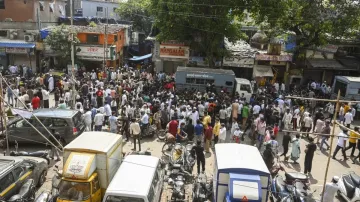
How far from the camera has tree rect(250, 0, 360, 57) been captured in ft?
77.4

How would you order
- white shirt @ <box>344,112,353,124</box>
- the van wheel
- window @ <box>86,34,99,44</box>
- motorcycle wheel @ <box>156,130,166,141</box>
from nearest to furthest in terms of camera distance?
the van wheel
motorcycle wheel @ <box>156,130,166,141</box>
white shirt @ <box>344,112,353,124</box>
window @ <box>86,34,99,44</box>

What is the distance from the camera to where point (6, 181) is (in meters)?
9.16

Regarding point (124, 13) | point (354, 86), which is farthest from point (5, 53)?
point (354, 86)

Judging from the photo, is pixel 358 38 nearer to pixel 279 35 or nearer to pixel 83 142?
pixel 279 35

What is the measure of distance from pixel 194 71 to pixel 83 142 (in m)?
12.8

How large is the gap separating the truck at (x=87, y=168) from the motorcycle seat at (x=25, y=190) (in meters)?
1.18

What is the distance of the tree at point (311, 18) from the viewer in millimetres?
23594

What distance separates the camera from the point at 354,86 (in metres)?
20.7

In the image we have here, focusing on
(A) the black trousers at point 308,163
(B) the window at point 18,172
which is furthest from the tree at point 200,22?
(B) the window at point 18,172

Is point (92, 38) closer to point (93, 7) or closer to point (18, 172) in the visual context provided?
point (93, 7)

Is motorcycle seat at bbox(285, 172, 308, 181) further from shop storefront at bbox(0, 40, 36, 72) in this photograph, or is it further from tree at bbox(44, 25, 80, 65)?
shop storefront at bbox(0, 40, 36, 72)

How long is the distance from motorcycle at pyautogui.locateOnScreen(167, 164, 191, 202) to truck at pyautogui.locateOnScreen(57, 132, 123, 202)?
5.88 ft

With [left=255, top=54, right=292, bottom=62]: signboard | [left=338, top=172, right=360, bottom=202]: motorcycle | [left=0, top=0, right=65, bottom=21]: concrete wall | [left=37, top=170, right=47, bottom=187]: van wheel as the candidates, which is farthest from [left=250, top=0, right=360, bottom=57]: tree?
[left=0, top=0, right=65, bottom=21]: concrete wall

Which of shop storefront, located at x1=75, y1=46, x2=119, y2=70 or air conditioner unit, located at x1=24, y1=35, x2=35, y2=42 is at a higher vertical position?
air conditioner unit, located at x1=24, y1=35, x2=35, y2=42
